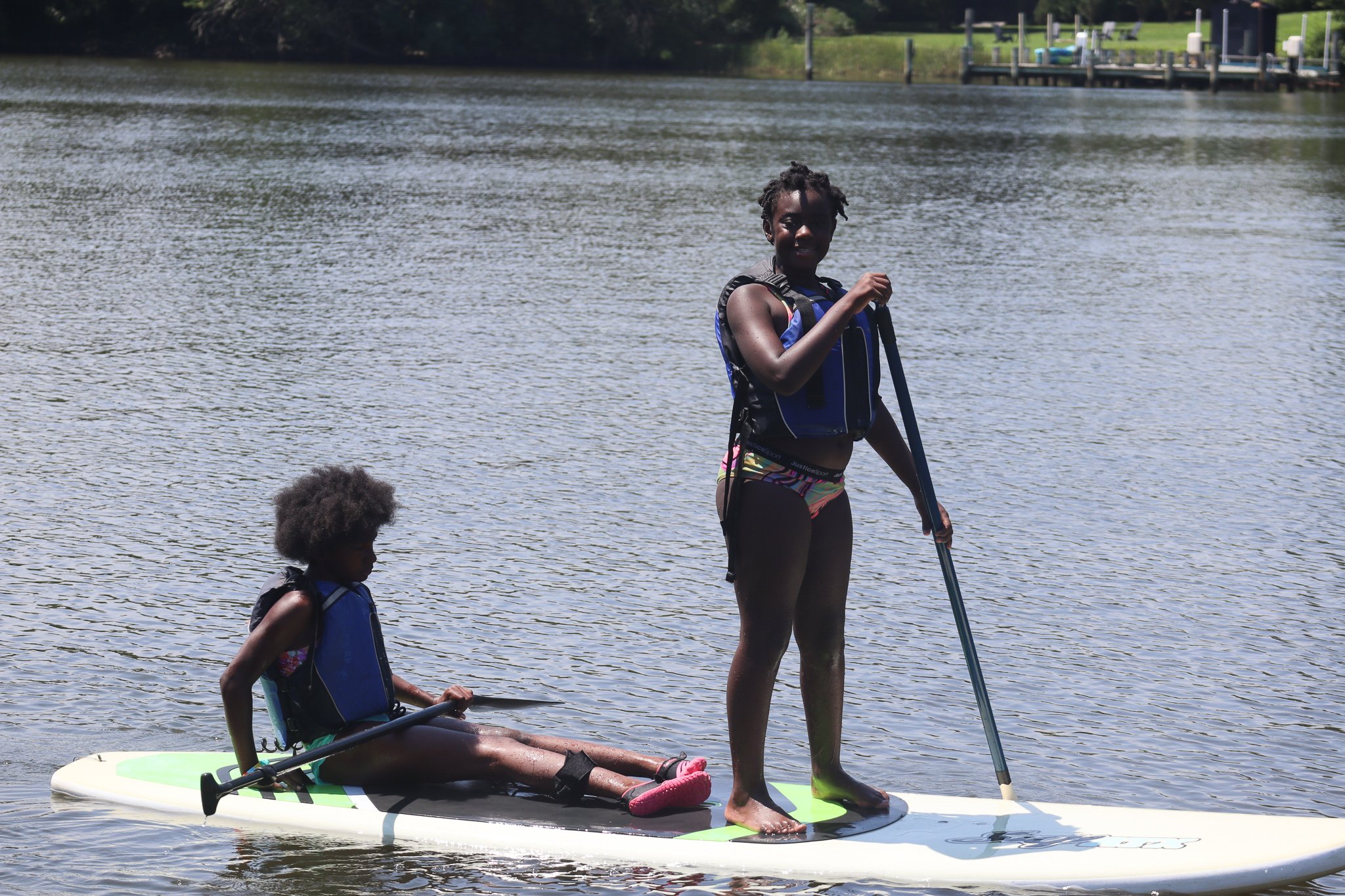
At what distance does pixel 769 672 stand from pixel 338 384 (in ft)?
25.5

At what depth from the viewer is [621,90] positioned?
203 ft

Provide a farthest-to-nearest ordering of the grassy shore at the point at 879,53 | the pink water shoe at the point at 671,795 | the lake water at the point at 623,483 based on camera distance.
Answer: the grassy shore at the point at 879,53 < the lake water at the point at 623,483 < the pink water shoe at the point at 671,795

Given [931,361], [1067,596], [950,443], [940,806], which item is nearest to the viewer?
[940,806]

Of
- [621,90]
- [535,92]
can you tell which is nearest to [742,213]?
[535,92]

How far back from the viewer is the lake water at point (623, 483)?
6441 mm

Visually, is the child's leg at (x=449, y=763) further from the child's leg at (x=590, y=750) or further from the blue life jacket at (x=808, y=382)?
the blue life jacket at (x=808, y=382)

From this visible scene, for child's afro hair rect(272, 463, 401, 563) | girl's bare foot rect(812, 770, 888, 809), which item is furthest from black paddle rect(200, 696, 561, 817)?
girl's bare foot rect(812, 770, 888, 809)

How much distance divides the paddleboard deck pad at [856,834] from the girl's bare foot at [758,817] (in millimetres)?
36

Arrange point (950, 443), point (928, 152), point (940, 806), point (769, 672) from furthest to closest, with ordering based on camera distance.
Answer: point (928, 152), point (950, 443), point (940, 806), point (769, 672)

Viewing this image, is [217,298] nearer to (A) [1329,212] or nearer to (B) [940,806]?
(B) [940,806]

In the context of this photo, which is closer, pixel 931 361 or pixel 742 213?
pixel 931 361

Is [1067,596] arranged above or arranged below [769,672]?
below

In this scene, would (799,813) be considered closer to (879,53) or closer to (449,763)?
(449,763)

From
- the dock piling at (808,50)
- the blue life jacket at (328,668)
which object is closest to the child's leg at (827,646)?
the blue life jacket at (328,668)
